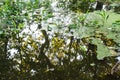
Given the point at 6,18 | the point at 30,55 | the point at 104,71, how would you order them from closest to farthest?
the point at 104,71 < the point at 30,55 < the point at 6,18

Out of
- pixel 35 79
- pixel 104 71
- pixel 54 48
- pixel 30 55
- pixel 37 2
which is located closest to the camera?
pixel 35 79

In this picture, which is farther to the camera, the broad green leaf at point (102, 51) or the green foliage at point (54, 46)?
the broad green leaf at point (102, 51)

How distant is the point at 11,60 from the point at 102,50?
1.61 meters

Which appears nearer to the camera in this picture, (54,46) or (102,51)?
(102,51)

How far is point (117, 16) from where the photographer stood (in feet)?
21.3

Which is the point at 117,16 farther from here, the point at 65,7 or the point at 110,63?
the point at 110,63

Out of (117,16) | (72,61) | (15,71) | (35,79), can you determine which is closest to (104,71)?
(72,61)

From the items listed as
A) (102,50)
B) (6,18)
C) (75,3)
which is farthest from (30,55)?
(75,3)

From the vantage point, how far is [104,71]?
4344mm

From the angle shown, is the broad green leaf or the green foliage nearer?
the green foliage

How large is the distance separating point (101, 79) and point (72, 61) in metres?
0.66

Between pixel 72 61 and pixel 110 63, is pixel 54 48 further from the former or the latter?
pixel 110 63

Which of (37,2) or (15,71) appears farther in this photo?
(37,2)

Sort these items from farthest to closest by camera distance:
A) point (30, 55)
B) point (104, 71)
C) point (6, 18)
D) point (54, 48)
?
point (6, 18), point (54, 48), point (30, 55), point (104, 71)
